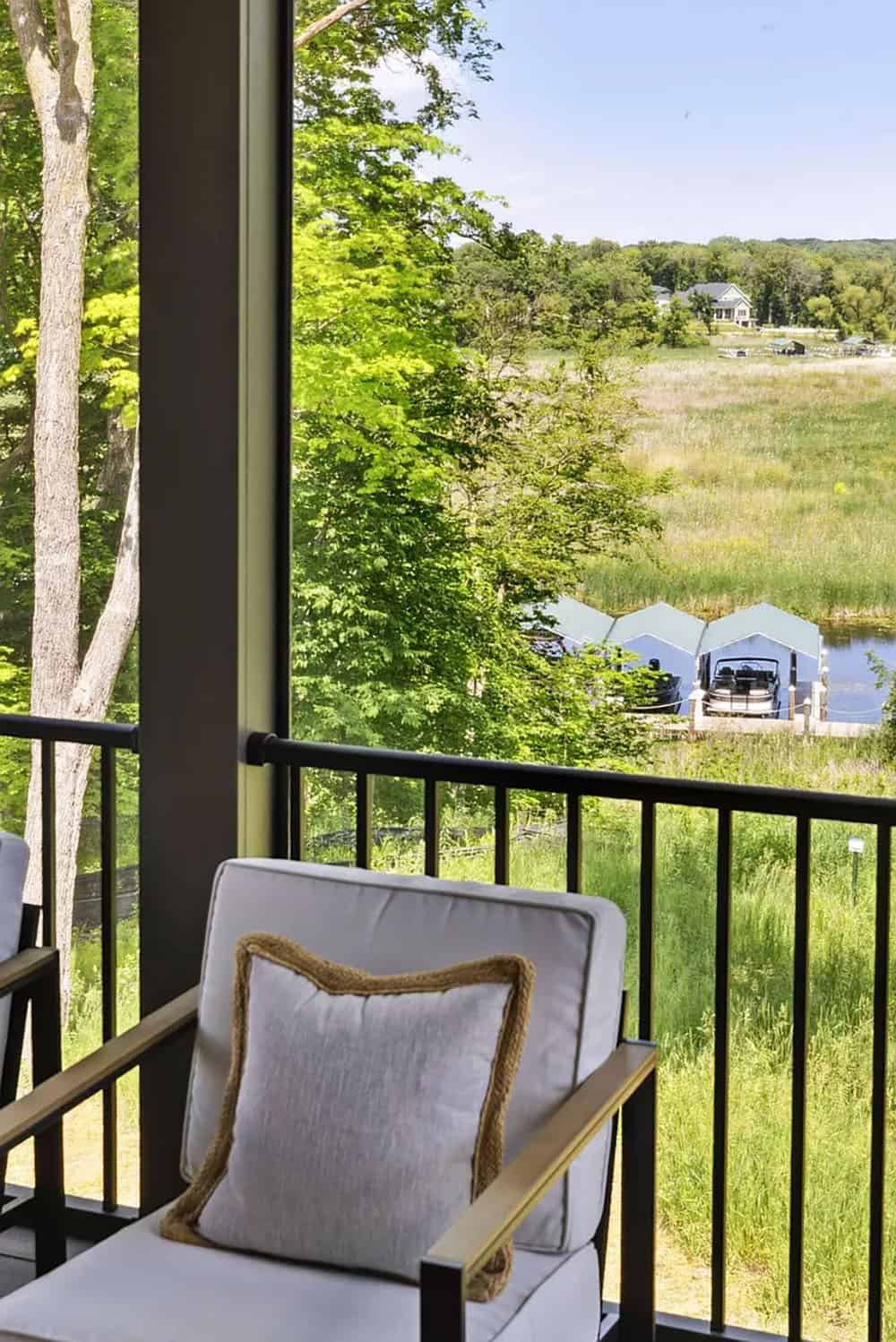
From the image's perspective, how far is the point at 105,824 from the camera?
270 centimetres

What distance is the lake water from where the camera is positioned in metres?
6.58

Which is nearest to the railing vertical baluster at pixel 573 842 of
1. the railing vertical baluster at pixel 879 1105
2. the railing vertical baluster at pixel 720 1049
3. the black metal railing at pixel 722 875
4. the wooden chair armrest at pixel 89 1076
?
the black metal railing at pixel 722 875

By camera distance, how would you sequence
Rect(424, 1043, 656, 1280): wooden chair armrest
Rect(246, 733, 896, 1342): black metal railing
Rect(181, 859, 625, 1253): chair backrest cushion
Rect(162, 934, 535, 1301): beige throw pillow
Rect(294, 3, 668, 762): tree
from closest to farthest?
Rect(424, 1043, 656, 1280): wooden chair armrest, Rect(162, 934, 535, 1301): beige throw pillow, Rect(181, 859, 625, 1253): chair backrest cushion, Rect(246, 733, 896, 1342): black metal railing, Rect(294, 3, 668, 762): tree

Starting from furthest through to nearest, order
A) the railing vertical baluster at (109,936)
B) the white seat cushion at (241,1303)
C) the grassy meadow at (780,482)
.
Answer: the grassy meadow at (780,482) → the railing vertical baluster at (109,936) → the white seat cushion at (241,1303)

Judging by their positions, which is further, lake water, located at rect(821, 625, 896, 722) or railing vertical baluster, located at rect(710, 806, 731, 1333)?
lake water, located at rect(821, 625, 896, 722)

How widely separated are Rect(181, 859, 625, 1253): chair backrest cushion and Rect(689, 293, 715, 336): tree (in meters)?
5.17

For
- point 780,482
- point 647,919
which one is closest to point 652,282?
point 780,482

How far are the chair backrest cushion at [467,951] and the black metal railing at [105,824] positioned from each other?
465 mm

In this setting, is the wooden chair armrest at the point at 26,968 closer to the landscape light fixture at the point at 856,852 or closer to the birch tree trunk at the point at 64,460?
the landscape light fixture at the point at 856,852

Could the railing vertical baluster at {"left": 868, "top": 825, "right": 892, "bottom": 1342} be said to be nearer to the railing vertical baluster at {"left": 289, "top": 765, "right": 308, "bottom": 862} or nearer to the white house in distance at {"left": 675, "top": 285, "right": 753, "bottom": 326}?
the railing vertical baluster at {"left": 289, "top": 765, "right": 308, "bottom": 862}

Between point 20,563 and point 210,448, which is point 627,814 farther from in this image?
point 210,448

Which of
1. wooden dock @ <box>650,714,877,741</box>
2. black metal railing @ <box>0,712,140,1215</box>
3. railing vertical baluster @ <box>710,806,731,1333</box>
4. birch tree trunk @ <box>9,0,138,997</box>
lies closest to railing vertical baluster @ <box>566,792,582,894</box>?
railing vertical baluster @ <box>710,806,731,1333</box>

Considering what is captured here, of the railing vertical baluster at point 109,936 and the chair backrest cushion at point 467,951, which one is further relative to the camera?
the railing vertical baluster at point 109,936

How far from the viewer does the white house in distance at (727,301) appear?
6.69m
